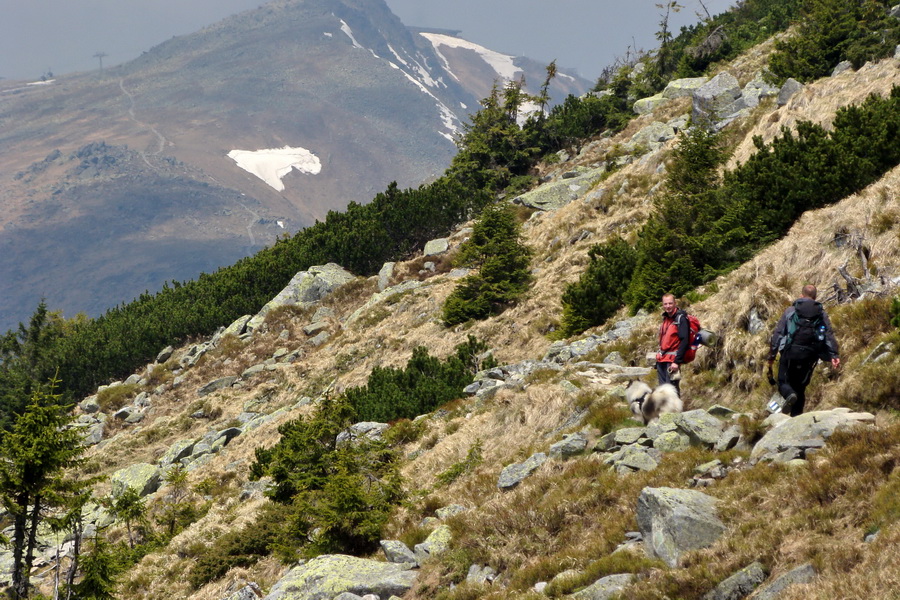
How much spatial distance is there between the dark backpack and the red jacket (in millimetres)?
2036

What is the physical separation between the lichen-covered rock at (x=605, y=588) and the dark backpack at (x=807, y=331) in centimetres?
402

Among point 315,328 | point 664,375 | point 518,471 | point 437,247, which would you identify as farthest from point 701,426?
point 437,247

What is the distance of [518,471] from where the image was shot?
1085 centimetres

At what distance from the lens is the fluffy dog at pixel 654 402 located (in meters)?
10.4

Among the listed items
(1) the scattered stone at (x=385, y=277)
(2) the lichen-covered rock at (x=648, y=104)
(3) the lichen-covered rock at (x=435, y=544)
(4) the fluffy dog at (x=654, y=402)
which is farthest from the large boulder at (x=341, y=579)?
(2) the lichen-covered rock at (x=648, y=104)

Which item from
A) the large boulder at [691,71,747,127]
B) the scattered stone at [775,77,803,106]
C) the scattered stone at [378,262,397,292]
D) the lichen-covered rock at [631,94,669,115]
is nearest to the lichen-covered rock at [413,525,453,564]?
the scattered stone at [775,77,803,106]

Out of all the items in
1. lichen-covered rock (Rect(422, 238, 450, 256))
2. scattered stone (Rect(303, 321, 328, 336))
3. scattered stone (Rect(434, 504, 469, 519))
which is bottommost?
scattered stone (Rect(434, 504, 469, 519))

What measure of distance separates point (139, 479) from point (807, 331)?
23.6 metres

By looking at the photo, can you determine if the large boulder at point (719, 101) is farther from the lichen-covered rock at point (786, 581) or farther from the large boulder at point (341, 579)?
the lichen-covered rock at point (786, 581)

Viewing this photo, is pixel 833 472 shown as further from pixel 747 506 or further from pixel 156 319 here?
pixel 156 319

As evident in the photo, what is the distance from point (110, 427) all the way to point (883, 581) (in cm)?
3873

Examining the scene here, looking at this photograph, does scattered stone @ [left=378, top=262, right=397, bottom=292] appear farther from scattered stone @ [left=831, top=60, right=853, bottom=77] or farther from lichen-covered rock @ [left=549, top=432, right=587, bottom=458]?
lichen-covered rock @ [left=549, top=432, right=587, bottom=458]

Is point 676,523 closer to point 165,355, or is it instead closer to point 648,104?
point 648,104

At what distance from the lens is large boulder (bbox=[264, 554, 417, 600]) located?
29.6 ft
